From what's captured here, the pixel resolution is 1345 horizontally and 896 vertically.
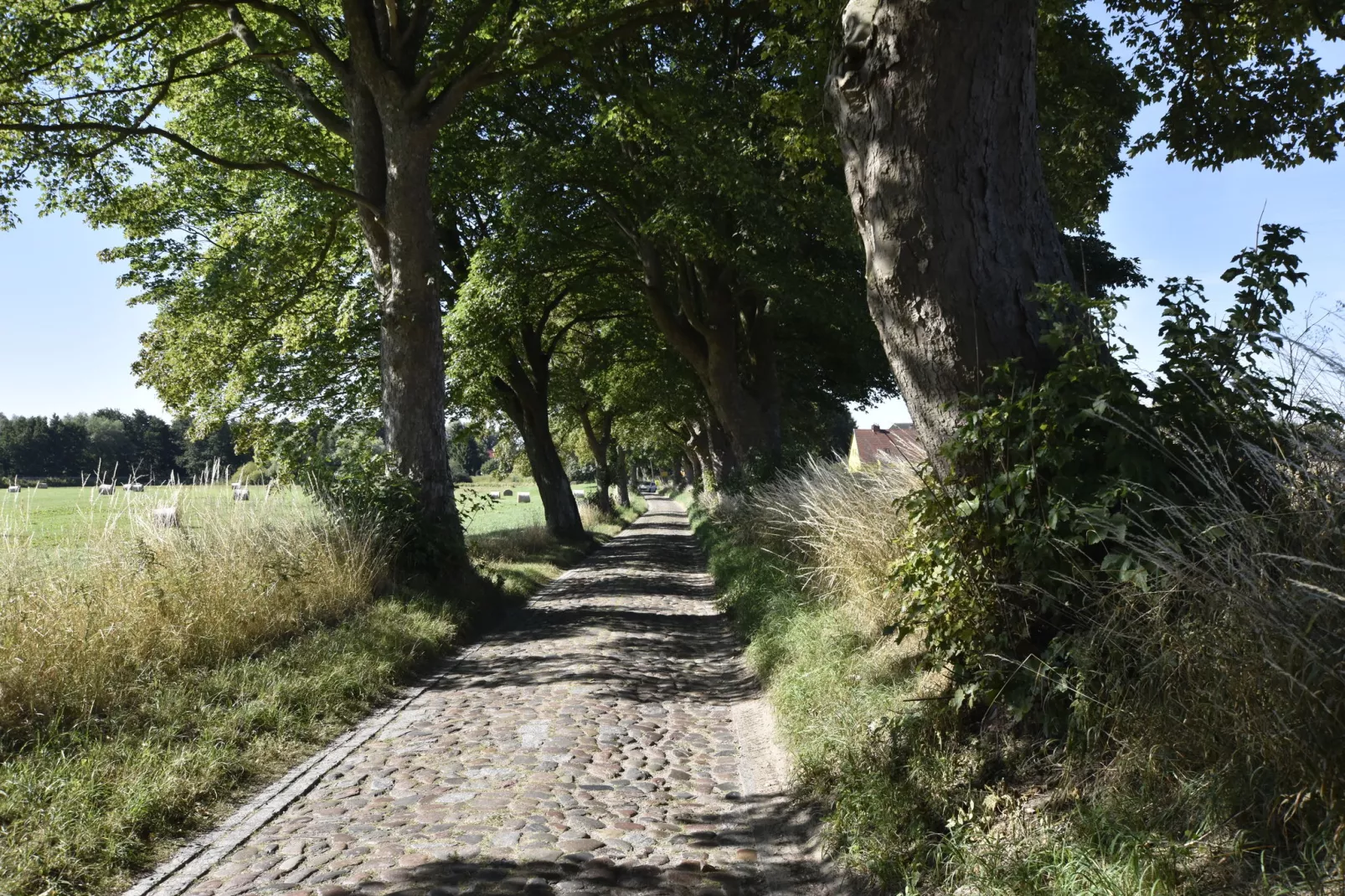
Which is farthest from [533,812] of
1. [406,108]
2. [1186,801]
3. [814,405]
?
[814,405]

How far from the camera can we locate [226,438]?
3725 cm

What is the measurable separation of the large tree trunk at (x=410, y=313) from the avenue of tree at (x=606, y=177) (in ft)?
0.16

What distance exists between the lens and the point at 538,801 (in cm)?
532

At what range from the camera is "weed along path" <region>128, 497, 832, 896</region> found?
4328 mm

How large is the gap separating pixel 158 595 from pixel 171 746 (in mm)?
2403

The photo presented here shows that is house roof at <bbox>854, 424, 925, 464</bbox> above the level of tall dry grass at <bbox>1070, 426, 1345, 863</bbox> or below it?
above

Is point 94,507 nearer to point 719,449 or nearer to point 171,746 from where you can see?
point 171,746

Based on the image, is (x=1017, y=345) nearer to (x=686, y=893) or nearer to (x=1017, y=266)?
(x=1017, y=266)

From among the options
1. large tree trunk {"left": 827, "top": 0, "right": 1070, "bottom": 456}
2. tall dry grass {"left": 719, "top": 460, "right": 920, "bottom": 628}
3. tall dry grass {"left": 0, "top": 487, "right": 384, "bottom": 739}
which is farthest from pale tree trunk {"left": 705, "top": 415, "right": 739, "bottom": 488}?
large tree trunk {"left": 827, "top": 0, "right": 1070, "bottom": 456}

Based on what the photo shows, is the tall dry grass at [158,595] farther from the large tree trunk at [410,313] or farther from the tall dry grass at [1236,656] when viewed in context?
the tall dry grass at [1236,656]

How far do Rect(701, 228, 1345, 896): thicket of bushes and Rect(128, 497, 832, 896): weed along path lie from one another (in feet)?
1.97

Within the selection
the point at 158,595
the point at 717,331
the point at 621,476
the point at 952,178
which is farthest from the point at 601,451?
the point at 952,178

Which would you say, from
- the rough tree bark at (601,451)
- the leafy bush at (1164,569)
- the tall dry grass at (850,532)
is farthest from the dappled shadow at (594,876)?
the rough tree bark at (601,451)

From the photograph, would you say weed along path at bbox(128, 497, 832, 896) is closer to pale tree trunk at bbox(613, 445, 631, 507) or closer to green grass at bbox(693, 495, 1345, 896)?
green grass at bbox(693, 495, 1345, 896)
